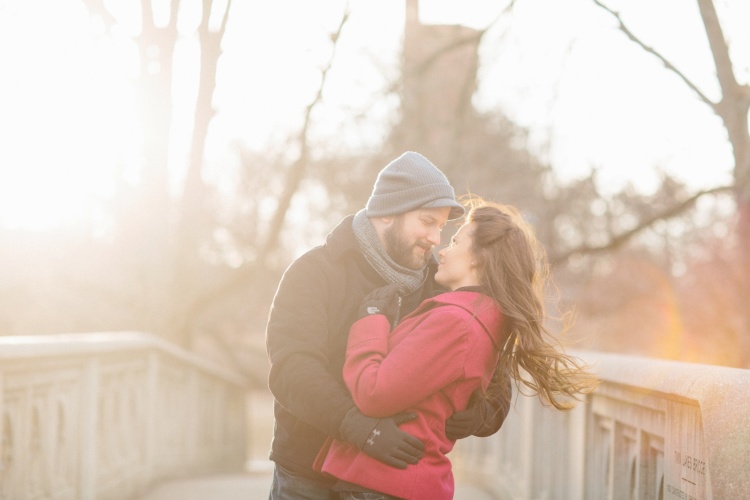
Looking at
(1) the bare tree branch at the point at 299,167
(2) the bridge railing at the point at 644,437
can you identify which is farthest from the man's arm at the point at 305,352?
(1) the bare tree branch at the point at 299,167

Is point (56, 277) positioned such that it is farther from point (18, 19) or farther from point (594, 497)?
point (594, 497)

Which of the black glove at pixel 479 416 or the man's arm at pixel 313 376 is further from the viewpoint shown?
the black glove at pixel 479 416

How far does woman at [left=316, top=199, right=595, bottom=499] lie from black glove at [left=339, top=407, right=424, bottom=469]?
0.7 inches

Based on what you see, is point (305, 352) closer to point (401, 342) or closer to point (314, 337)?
point (314, 337)

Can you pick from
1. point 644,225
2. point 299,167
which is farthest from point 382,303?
point 299,167

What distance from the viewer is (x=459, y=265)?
323 centimetres

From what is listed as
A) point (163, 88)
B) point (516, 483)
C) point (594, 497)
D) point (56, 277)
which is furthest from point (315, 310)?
point (56, 277)

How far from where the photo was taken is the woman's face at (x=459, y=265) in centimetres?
322

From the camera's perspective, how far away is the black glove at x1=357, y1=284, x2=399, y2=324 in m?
3.04

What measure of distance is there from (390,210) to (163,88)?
35.1ft

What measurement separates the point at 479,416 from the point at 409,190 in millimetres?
747

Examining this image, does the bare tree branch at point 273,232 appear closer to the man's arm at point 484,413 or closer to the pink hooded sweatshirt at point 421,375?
the man's arm at point 484,413

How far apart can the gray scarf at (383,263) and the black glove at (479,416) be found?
409 millimetres

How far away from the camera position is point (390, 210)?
130 inches
